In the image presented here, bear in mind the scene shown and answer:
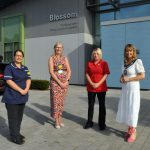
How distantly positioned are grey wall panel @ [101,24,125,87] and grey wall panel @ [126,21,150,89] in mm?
371

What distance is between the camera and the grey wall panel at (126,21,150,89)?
13.2 m

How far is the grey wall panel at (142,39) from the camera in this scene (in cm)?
1319

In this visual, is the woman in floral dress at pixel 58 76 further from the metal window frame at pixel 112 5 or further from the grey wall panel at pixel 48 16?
the grey wall panel at pixel 48 16

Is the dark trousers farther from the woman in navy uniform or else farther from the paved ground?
the paved ground

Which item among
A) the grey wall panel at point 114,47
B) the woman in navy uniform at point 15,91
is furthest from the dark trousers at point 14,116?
the grey wall panel at point 114,47

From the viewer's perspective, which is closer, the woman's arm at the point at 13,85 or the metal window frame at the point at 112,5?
the woman's arm at the point at 13,85

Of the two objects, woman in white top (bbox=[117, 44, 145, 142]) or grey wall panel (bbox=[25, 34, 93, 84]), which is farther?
grey wall panel (bbox=[25, 34, 93, 84])

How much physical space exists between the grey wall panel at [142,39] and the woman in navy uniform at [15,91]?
350 inches

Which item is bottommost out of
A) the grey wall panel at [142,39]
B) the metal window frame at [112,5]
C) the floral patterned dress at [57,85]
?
the floral patterned dress at [57,85]

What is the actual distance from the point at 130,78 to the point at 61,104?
5.66ft

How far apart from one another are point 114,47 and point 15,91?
9.49 metres

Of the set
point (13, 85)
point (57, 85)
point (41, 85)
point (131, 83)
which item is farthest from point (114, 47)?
point (13, 85)

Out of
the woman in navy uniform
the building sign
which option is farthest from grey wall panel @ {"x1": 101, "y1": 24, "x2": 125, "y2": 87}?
the woman in navy uniform

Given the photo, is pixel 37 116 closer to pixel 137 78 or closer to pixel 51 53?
pixel 137 78
